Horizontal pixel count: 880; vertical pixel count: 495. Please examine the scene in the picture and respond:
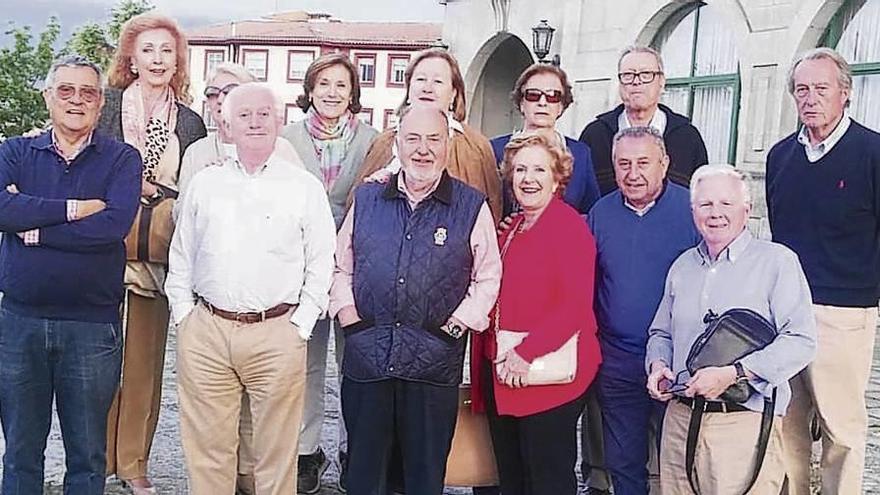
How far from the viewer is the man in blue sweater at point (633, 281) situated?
3.95 m

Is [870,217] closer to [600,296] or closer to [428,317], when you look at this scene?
[600,296]

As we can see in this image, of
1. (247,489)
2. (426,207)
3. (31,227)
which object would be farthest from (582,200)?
(31,227)

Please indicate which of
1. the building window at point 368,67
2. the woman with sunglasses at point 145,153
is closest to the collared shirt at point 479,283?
the woman with sunglasses at point 145,153

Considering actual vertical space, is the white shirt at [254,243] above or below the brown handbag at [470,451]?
above

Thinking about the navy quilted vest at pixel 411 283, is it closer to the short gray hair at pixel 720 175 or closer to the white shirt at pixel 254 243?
the white shirt at pixel 254 243

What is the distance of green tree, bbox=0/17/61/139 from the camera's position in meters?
27.1

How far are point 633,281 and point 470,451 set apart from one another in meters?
1.04

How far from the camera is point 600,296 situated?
4.05 meters

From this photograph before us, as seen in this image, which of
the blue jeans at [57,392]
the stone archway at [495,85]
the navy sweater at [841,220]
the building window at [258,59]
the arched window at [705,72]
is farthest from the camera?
the building window at [258,59]

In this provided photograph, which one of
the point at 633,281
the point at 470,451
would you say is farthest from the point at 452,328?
the point at 633,281

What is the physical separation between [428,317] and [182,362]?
3.44 feet

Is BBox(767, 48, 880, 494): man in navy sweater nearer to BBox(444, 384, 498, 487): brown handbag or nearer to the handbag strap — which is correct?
the handbag strap

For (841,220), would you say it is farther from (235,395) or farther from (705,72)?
(705,72)

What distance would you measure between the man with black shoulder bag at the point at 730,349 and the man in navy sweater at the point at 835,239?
0.69 meters
